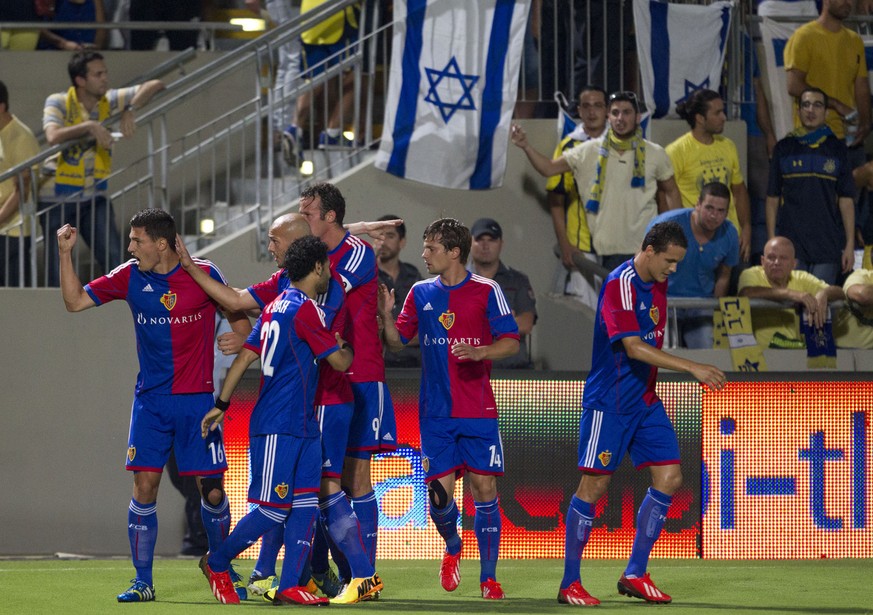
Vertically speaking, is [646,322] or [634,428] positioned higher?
[646,322]

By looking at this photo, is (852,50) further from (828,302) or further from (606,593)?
(606,593)

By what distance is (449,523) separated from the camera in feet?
29.7

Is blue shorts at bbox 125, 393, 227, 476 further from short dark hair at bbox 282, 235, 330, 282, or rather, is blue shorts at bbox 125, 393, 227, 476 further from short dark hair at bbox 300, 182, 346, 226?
short dark hair at bbox 300, 182, 346, 226

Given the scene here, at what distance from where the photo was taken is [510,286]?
1131 cm

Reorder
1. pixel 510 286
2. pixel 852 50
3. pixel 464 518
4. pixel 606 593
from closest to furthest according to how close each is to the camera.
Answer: pixel 606 593 < pixel 464 518 < pixel 510 286 < pixel 852 50

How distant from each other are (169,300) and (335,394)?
109 centimetres

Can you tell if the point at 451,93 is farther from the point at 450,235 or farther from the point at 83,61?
the point at 450,235

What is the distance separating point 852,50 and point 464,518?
19.8 feet

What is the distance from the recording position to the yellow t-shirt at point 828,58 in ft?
44.1

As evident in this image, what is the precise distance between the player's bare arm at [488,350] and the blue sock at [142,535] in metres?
1.97

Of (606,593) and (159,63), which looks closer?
(606,593)

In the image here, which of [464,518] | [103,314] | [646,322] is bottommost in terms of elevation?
[464,518]

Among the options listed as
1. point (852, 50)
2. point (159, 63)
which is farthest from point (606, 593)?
point (159, 63)

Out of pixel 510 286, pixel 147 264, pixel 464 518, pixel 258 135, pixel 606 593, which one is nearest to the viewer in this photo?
pixel 147 264
